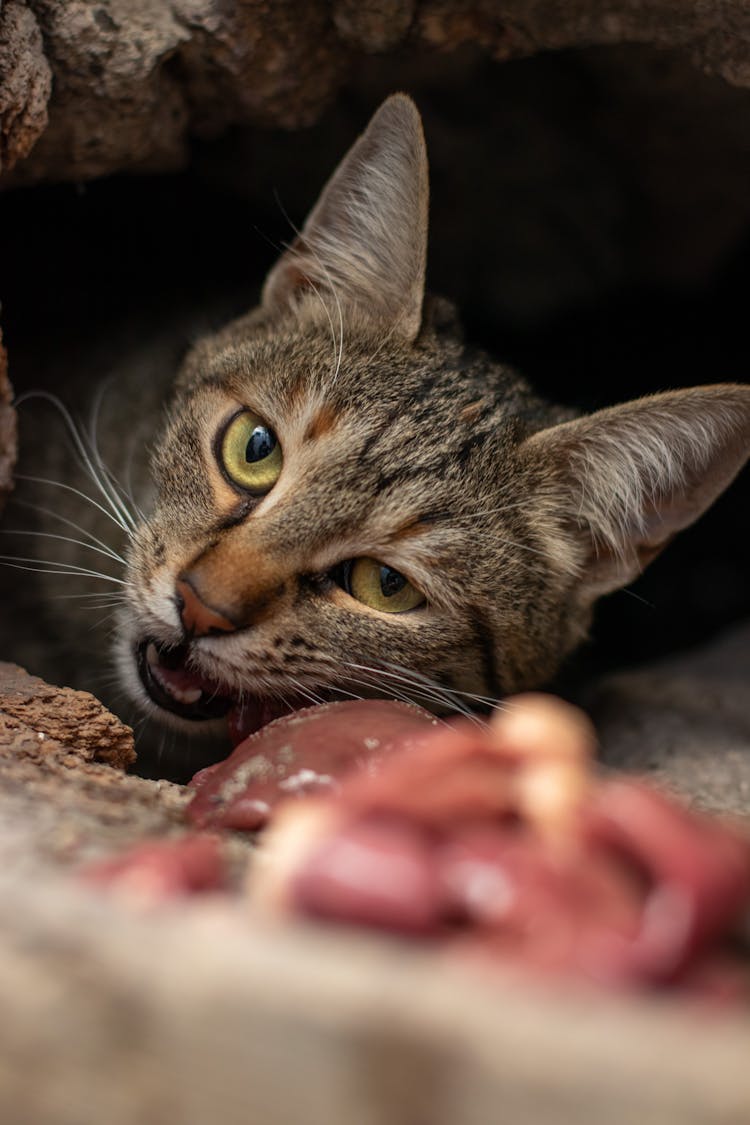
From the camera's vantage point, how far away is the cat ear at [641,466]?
2.16 metres

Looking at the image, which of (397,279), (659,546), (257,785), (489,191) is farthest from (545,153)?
(257,785)

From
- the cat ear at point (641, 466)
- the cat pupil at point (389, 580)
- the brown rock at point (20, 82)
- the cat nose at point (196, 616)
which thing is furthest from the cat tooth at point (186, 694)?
the brown rock at point (20, 82)

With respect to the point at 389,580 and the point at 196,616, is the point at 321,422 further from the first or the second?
the point at 196,616

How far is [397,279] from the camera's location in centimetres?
237

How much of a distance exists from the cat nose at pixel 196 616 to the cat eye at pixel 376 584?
0.92 feet

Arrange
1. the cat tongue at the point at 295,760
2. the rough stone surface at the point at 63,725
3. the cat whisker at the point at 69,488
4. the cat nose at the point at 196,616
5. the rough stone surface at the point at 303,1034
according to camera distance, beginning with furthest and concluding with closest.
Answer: the cat whisker at the point at 69,488 → the cat nose at the point at 196,616 → the rough stone surface at the point at 63,725 → the cat tongue at the point at 295,760 → the rough stone surface at the point at 303,1034

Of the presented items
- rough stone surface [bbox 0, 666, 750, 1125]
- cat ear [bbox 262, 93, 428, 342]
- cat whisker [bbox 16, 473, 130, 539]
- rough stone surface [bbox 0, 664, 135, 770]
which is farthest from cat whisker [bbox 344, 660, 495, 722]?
rough stone surface [bbox 0, 666, 750, 1125]

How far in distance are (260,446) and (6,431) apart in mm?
532

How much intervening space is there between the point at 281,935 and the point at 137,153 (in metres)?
2.19

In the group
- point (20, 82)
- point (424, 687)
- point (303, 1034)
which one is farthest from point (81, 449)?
point (303, 1034)

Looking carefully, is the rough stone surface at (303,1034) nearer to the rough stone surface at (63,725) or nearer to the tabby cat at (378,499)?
the rough stone surface at (63,725)

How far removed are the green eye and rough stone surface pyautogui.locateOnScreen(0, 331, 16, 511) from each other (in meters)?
0.45

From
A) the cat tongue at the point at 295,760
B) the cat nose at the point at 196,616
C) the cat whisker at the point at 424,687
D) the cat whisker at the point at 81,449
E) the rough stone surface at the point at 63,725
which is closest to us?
the cat tongue at the point at 295,760

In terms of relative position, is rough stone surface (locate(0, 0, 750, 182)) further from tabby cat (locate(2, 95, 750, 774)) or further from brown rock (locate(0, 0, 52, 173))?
tabby cat (locate(2, 95, 750, 774))
